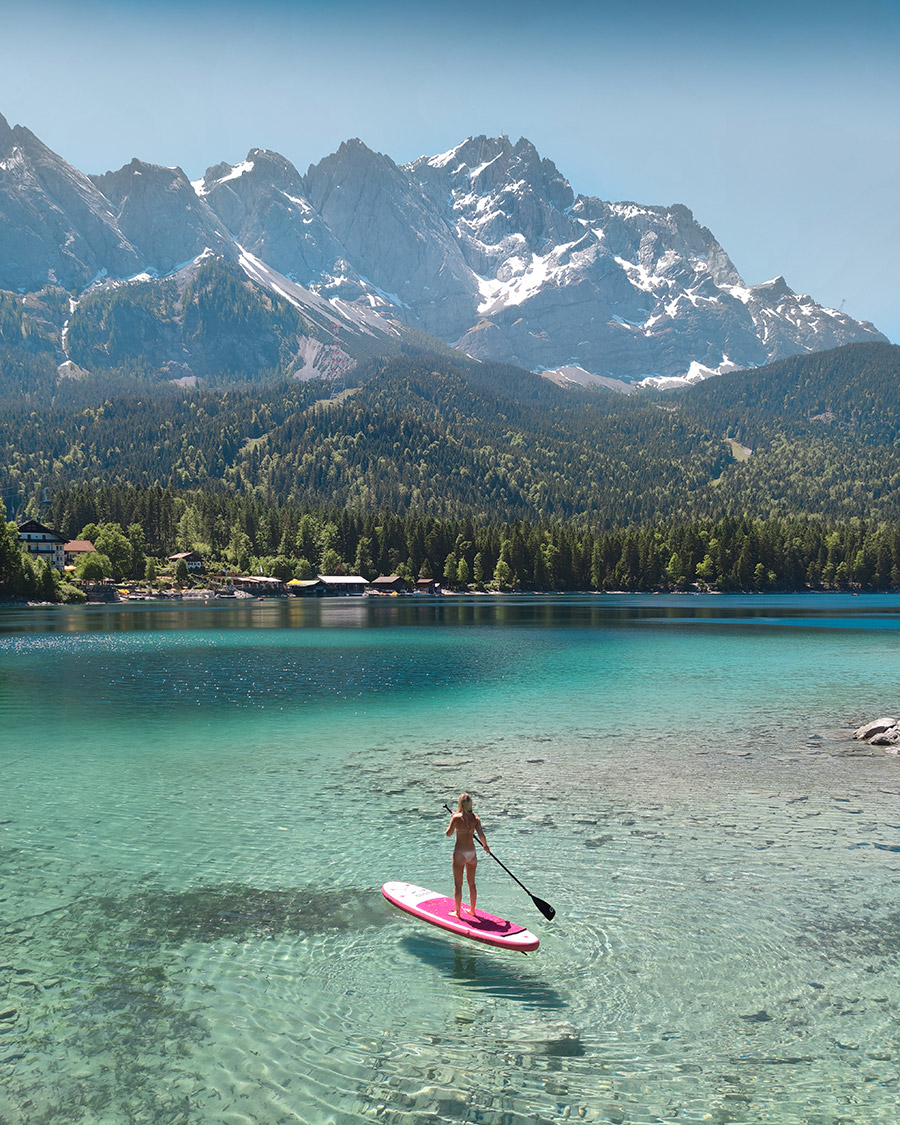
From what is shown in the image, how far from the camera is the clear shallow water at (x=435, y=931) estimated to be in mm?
13258

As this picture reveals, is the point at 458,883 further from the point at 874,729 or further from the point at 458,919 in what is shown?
the point at 874,729

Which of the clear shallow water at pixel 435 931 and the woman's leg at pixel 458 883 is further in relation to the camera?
the woman's leg at pixel 458 883

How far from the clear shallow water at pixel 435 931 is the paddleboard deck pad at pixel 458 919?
1.37ft

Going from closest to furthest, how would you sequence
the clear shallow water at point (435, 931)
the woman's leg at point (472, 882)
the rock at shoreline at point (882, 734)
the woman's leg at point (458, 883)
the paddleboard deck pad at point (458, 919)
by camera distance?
the clear shallow water at point (435, 931) < the paddleboard deck pad at point (458, 919) < the woman's leg at point (458, 883) < the woman's leg at point (472, 882) < the rock at shoreline at point (882, 734)

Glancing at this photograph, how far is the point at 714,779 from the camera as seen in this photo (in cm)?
3381

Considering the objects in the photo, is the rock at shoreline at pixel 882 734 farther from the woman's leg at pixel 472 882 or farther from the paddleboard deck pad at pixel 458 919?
the paddleboard deck pad at pixel 458 919

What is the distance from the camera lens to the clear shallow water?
13.3 metres

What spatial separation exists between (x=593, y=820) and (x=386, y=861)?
8134 mm

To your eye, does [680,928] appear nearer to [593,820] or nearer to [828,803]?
[593,820]

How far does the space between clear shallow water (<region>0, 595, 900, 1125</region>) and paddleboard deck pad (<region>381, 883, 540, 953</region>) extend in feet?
1.37

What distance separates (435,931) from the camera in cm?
1917

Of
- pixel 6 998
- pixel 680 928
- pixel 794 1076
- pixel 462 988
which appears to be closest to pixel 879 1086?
pixel 794 1076

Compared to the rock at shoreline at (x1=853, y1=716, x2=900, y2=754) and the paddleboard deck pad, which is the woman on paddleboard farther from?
the rock at shoreline at (x1=853, y1=716, x2=900, y2=754)

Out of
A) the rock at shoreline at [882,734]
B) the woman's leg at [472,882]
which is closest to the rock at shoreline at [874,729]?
the rock at shoreline at [882,734]
